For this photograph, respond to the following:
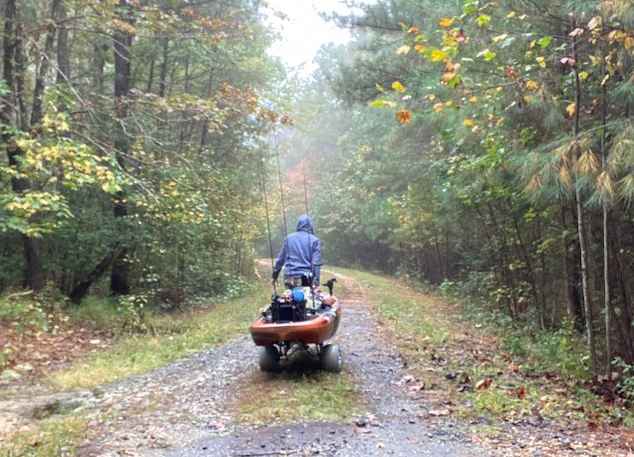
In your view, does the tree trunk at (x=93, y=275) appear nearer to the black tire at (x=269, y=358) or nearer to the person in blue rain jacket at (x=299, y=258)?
the person in blue rain jacket at (x=299, y=258)

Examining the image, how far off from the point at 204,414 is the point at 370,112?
74.7ft

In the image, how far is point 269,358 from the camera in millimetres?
6965

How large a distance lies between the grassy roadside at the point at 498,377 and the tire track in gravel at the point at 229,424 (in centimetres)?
40

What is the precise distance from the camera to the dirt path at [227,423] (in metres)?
4.62

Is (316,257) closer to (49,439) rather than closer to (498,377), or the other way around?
(498,377)

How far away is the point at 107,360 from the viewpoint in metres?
8.45

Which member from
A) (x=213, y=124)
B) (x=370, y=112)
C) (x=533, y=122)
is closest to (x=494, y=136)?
(x=533, y=122)

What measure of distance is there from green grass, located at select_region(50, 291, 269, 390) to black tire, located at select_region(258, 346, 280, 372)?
200cm

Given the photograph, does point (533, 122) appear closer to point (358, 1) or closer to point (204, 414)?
point (204, 414)

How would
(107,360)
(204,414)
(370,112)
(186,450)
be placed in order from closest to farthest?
(186,450)
(204,414)
(107,360)
(370,112)

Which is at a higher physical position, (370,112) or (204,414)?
(370,112)

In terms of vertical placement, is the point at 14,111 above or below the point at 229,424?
above

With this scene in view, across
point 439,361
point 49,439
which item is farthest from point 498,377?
point 49,439

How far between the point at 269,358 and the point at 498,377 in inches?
122
